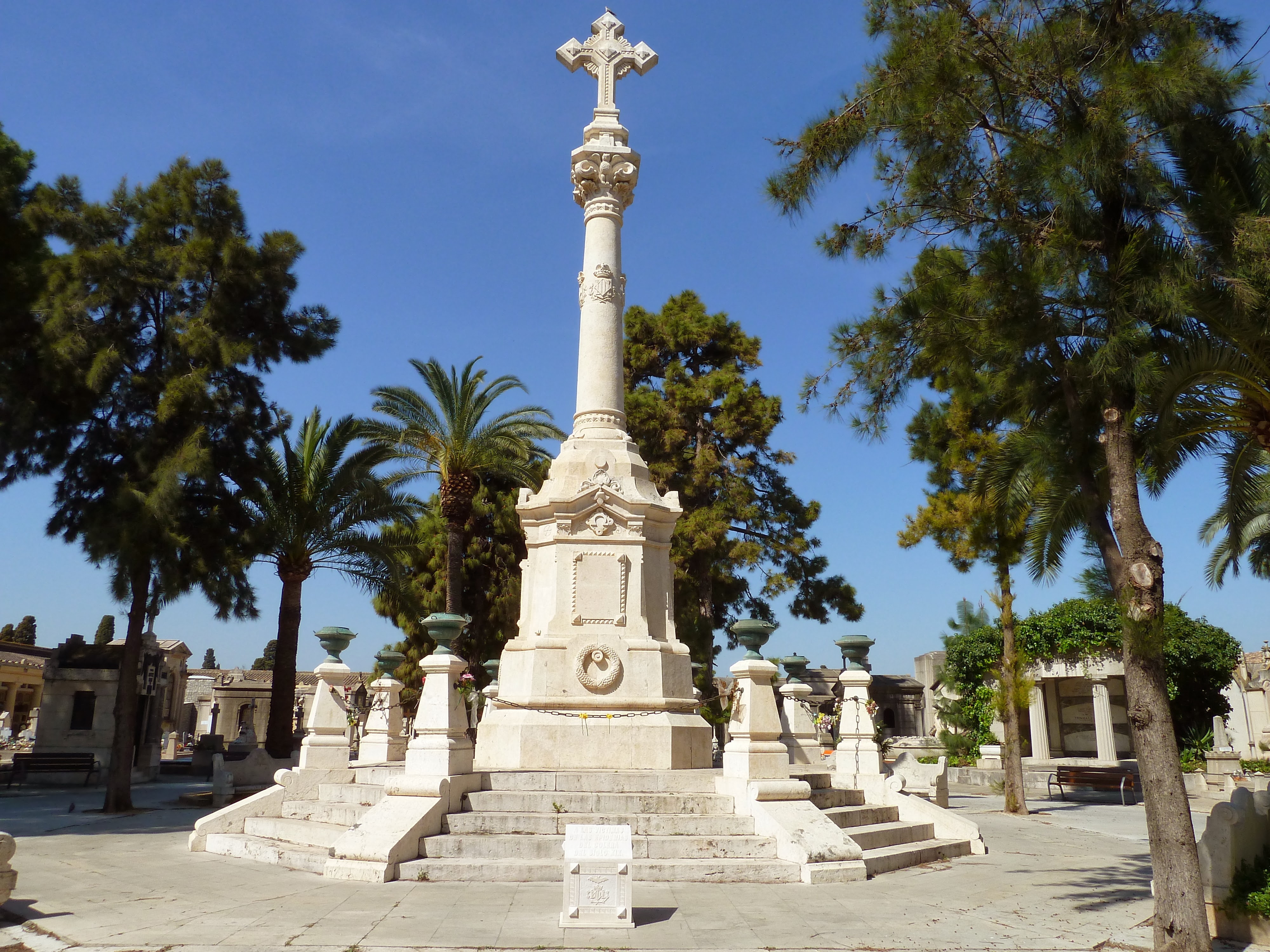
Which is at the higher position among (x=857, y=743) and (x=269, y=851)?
(x=857, y=743)

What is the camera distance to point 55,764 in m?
26.4

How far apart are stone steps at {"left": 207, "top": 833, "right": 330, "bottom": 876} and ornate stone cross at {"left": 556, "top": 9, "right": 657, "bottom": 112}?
44.4 ft

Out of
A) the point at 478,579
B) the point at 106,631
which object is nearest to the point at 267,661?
the point at 106,631

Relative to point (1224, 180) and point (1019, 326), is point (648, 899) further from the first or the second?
point (1224, 180)

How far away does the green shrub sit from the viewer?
7.04 meters

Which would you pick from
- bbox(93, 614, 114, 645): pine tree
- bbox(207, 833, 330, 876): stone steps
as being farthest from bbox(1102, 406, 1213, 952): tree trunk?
bbox(93, 614, 114, 645): pine tree

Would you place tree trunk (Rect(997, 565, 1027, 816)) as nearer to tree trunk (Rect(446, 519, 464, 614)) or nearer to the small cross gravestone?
the small cross gravestone

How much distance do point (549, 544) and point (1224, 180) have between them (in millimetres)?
9986

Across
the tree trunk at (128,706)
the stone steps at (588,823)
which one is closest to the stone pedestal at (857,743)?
the stone steps at (588,823)

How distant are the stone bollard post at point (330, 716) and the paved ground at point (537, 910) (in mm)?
2106

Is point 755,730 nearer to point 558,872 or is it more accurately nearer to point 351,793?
point 558,872

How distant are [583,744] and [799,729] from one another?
472cm

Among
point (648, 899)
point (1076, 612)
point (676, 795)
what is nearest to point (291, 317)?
point (676, 795)

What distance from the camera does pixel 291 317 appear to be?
79.6ft
